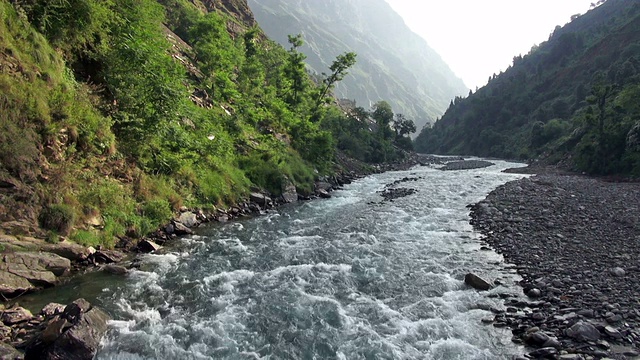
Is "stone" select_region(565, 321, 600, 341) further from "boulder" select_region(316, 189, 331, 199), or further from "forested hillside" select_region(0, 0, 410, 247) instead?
"boulder" select_region(316, 189, 331, 199)

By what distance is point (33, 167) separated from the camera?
12.4 meters

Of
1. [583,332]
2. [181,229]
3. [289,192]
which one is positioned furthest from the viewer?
[289,192]

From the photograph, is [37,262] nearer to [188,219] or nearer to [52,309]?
[52,309]

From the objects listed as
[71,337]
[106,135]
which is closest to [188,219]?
[106,135]

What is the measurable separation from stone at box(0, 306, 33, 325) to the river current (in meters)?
1.77

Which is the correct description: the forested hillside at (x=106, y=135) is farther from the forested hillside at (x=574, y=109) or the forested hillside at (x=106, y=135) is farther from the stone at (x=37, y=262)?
the forested hillside at (x=574, y=109)

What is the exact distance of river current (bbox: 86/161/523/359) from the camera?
903 cm

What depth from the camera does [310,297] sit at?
464 inches

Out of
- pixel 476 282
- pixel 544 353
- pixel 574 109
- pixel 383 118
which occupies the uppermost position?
pixel 574 109

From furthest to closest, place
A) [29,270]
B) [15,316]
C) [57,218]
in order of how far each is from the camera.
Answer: [57,218] < [29,270] < [15,316]

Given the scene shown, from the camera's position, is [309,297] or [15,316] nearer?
[15,316]

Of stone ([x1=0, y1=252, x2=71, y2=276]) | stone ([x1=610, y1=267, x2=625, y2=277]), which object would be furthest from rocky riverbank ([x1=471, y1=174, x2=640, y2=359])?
stone ([x1=0, y1=252, x2=71, y2=276])

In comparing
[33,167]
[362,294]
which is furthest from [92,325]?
[362,294]

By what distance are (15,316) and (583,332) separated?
47.7 feet
